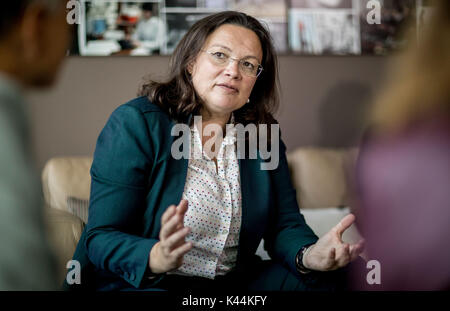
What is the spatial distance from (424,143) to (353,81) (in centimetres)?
167

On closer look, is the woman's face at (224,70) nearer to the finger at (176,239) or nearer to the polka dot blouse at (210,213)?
the polka dot blouse at (210,213)

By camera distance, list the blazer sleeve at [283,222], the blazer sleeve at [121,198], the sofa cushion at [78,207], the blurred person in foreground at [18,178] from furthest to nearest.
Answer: the sofa cushion at [78,207] → the blazer sleeve at [283,222] → the blazer sleeve at [121,198] → the blurred person in foreground at [18,178]

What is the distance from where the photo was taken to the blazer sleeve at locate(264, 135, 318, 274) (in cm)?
104

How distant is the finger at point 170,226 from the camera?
67 centimetres

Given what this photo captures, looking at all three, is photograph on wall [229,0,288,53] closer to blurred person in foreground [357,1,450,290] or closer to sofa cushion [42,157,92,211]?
sofa cushion [42,157,92,211]

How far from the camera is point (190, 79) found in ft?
3.58

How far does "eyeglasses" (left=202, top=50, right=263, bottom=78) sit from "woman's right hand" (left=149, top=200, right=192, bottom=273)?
458 millimetres

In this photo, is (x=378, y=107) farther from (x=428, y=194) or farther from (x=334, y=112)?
(x=334, y=112)

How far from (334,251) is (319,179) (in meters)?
0.94

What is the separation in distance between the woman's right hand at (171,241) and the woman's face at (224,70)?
0.40 m

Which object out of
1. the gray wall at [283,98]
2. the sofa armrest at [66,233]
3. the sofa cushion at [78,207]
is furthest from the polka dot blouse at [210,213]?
the gray wall at [283,98]

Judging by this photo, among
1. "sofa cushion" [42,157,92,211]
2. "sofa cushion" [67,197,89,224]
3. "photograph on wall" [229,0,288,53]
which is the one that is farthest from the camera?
"photograph on wall" [229,0,288,53]

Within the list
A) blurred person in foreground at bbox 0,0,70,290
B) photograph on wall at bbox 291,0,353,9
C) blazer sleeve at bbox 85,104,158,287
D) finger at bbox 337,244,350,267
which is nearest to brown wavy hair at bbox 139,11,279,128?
Result: blazer sleeve at bbox 85,104,158,287

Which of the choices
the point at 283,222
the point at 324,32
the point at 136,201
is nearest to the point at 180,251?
the point at 136,201
